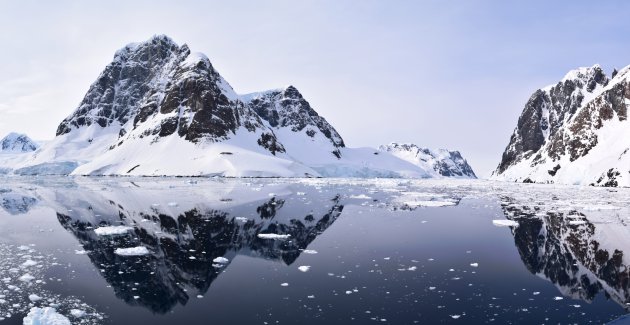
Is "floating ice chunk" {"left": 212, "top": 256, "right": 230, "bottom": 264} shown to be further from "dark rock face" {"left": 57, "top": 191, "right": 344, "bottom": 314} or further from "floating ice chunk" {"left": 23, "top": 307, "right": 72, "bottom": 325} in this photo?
"floating ice chunk" {"left": 23, "top": 307, "right": 72, "bottom": 325}

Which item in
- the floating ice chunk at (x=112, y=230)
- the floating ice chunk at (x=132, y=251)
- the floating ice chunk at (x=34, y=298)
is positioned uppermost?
the floating ice chunk at (x=112, y=230)

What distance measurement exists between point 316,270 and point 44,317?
774 cm

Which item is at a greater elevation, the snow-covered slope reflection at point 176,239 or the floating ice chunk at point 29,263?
the snow-covered slope reflection at point 176,239

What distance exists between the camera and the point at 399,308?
10547 mm

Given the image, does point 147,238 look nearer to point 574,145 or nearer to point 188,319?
point 188,319

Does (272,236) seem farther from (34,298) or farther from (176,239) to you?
(34,298)

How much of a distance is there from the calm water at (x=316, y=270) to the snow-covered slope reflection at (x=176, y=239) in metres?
0.08

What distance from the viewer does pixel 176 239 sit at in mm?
19656

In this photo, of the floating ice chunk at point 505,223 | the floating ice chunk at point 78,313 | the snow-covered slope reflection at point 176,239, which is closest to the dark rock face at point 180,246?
the snow-covered slope reflection at point 176,239

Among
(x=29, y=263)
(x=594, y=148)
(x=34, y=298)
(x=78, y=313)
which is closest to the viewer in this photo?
(x=78, y=313)

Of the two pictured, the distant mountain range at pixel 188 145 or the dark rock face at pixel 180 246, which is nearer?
the dark rock face at pixel 180 246

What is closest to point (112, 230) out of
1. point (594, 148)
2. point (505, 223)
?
point (505, 223)

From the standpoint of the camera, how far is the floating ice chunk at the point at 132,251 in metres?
16.5

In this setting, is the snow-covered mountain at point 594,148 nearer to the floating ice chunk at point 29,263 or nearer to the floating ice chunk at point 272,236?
the floating ice chunk at point 272,236
